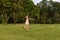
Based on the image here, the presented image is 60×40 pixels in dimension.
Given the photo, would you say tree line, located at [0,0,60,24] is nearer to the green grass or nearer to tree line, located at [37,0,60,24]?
tree line, located at [37,0,60,24]

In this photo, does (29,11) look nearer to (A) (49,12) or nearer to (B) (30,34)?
(A) (49,12)

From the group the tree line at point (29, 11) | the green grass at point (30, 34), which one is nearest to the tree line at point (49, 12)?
the tree line at point (29, 11)

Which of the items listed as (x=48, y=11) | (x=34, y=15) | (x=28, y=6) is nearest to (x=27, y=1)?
(x=28, y=6)

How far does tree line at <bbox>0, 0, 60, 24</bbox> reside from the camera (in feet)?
170

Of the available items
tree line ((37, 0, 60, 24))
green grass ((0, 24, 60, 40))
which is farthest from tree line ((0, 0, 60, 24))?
green grass ((0, 24, 60, 40))

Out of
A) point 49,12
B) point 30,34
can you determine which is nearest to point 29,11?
point 49,12

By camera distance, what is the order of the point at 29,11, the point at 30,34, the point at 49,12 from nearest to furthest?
1. the point at 30,34
2. the point at 29,11
3. the point at 49,12

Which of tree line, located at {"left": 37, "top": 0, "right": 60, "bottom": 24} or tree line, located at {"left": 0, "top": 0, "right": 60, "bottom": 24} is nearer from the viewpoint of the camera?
tree line, located at {"left": 0, "top": 0, "right": 60, "bottom": 24}

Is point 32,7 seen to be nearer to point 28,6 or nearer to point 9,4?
point 28,6

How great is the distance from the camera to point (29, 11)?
62312 millimetres

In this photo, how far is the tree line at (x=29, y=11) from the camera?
170 feet

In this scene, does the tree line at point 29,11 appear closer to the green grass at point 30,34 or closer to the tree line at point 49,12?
the tree line at point 49,12

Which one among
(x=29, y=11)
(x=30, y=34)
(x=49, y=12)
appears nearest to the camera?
(x=30, y=34)

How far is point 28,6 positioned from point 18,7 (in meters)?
9.21
